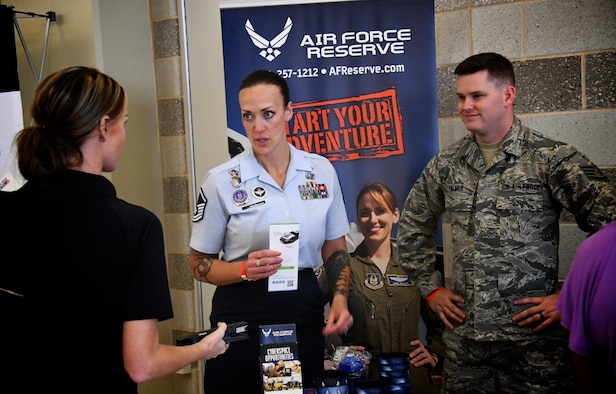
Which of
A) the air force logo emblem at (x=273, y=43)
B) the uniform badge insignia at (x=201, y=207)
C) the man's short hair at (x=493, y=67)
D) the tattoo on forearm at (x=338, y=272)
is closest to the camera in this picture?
the man's short hair at (x=493, y=67)

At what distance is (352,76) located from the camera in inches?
128

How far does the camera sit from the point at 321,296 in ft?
10.4

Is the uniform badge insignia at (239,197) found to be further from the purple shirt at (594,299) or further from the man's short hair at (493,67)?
the purple shirt at (594,299)

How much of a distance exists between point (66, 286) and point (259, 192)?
150 cm

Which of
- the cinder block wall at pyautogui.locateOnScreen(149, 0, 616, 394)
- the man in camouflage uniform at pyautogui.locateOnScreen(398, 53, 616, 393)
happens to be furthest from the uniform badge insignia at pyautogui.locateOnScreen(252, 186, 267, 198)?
the cinder block wall at pyautogui.locateOnScreen(149, 0, 616, 394)

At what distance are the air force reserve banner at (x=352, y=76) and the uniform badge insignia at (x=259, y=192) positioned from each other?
0.96ft

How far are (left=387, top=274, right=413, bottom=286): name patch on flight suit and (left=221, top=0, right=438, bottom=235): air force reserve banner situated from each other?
350 millimetres

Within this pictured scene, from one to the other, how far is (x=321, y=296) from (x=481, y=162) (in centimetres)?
96

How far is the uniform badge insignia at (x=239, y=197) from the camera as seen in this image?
3.03m

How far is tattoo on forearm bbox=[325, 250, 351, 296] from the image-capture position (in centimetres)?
317

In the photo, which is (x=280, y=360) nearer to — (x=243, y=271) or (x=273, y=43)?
(x=243, y=271)

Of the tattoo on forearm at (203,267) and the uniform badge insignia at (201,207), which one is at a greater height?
the uniform badge insignia at (201,207)

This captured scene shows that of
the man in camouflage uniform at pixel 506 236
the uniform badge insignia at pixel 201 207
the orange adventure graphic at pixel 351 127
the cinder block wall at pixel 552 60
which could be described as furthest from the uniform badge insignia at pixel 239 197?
the cinder block wall at pixel 552 60

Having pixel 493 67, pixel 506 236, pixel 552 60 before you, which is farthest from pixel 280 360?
pixel 552 60
